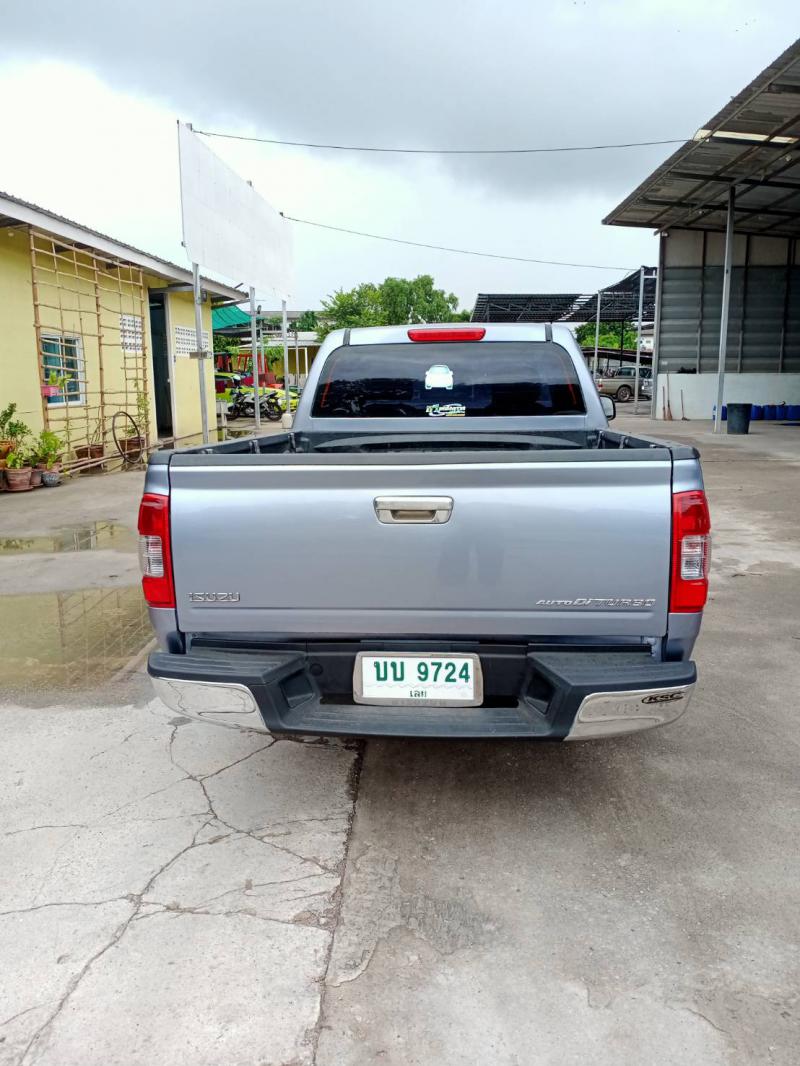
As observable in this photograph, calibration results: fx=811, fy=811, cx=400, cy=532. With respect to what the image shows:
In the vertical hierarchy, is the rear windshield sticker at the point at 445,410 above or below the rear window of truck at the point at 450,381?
below

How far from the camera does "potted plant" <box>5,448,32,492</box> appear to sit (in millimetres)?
10836

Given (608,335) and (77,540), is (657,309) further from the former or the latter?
(608,335)

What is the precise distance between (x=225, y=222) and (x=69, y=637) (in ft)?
30.7

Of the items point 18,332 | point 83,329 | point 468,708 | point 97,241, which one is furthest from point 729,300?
point 468,708

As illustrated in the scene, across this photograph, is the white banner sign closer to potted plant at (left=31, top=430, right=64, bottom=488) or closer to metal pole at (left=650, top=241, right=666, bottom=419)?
potted plant at (left=31, top=430, right=64, bottom=488)

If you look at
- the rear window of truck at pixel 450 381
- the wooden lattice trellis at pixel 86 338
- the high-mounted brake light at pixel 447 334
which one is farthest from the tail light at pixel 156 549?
the wooden lattice trellis at pixel 86 338

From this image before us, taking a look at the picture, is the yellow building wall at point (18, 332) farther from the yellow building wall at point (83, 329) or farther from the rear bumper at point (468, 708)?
the rear bumper at point (468, 708)

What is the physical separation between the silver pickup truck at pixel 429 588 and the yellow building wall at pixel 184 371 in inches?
629

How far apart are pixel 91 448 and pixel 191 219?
4.70 metres

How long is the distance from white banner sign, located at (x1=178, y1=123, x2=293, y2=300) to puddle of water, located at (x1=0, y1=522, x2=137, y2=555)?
174 inches

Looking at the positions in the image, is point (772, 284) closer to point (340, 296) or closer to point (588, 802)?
point (588, 802)

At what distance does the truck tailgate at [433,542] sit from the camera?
2.50 meters

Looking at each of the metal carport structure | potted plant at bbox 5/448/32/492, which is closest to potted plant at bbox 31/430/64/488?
potted plant at bbox 5/448/32/492

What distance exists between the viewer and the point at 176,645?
2775 millimetres
